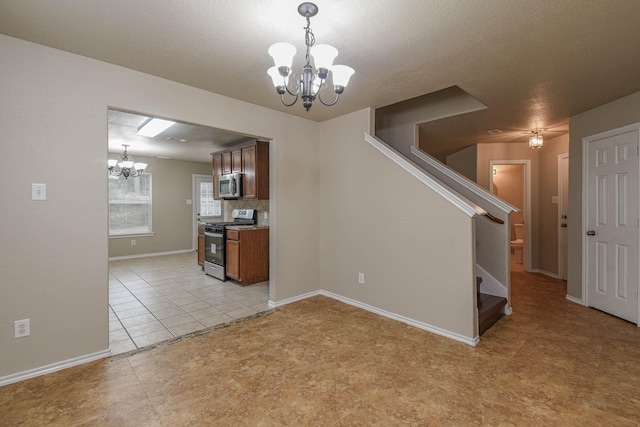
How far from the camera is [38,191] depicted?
7.05 ft

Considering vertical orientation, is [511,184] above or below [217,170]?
below

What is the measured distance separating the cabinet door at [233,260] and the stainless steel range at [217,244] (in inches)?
4.5

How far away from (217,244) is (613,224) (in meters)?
5.31

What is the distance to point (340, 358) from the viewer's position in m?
2.41

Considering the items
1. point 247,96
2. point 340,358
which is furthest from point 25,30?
point 340,358

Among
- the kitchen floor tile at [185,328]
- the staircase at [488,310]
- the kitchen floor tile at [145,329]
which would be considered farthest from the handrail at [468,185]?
the kitchen floor tile at [145,329]

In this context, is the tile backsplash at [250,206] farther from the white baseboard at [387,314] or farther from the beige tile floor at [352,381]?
the beige tile floor at [352,381]

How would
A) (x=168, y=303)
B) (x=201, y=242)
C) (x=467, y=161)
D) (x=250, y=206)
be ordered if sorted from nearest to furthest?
(x=168, y=303)
(x=250, y=206)
(x=201, y=242)
(x=467, y=161)

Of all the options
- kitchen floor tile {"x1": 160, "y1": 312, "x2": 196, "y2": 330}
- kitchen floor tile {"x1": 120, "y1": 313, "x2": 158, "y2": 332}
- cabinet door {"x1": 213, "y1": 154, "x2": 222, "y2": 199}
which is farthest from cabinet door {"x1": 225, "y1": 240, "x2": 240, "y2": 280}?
cabinet door {"x1": 213, "y1": 154, "x2": 222, "y2": 199}

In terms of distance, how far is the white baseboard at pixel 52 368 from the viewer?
6.73ft

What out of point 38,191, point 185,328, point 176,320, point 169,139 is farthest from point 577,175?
point 169,139

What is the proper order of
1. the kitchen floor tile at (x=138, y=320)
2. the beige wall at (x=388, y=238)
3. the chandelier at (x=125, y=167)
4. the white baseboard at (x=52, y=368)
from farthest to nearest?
the chandelier at (x=125, y=167)
the kitchen floor tile at (x=138, y=320)
the beige wall at (x=388, y=238)
the white baseboard at (x=52, y=368)

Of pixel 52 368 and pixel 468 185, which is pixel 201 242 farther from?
pixel 468 185

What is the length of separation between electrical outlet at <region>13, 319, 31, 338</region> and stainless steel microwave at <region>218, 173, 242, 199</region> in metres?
3.24
